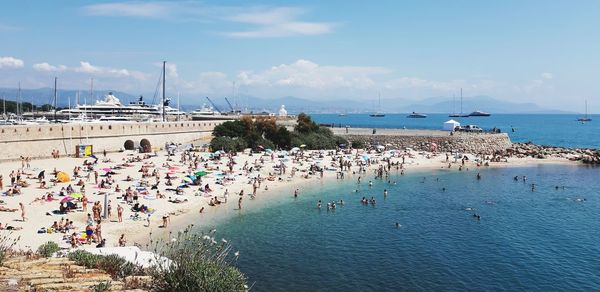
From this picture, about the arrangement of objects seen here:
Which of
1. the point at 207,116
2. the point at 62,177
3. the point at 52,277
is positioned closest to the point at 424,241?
the point at 52,277

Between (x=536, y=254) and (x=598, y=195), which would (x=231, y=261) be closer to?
(x=536, y=254)

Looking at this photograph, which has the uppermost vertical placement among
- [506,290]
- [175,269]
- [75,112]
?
[75,112]

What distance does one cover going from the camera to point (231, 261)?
19.4 m

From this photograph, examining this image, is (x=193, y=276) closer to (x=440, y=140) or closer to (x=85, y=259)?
(x=85, y=259)

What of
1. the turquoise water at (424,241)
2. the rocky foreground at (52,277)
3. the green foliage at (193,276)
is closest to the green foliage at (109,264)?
the rocky foreground at (52,277)

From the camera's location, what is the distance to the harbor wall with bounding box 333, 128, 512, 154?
62969mm

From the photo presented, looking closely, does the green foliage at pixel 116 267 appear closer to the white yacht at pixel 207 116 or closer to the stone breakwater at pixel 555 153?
the stone breakwater at pixel 555 153

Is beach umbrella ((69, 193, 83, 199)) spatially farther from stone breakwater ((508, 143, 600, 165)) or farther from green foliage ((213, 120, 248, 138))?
stone breakwater ((508, 143, 600, 165))

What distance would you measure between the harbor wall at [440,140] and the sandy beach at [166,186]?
25.3 ft

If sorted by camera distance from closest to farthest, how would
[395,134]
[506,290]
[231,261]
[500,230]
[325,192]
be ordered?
[506,290] → [231,261] → [500,230] → [325,192] → [395,134]

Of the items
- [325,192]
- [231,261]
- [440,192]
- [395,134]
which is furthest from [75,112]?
[231,261]

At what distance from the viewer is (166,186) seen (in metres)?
33.1

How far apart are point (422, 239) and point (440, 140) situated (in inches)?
1655

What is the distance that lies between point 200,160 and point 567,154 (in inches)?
1874
